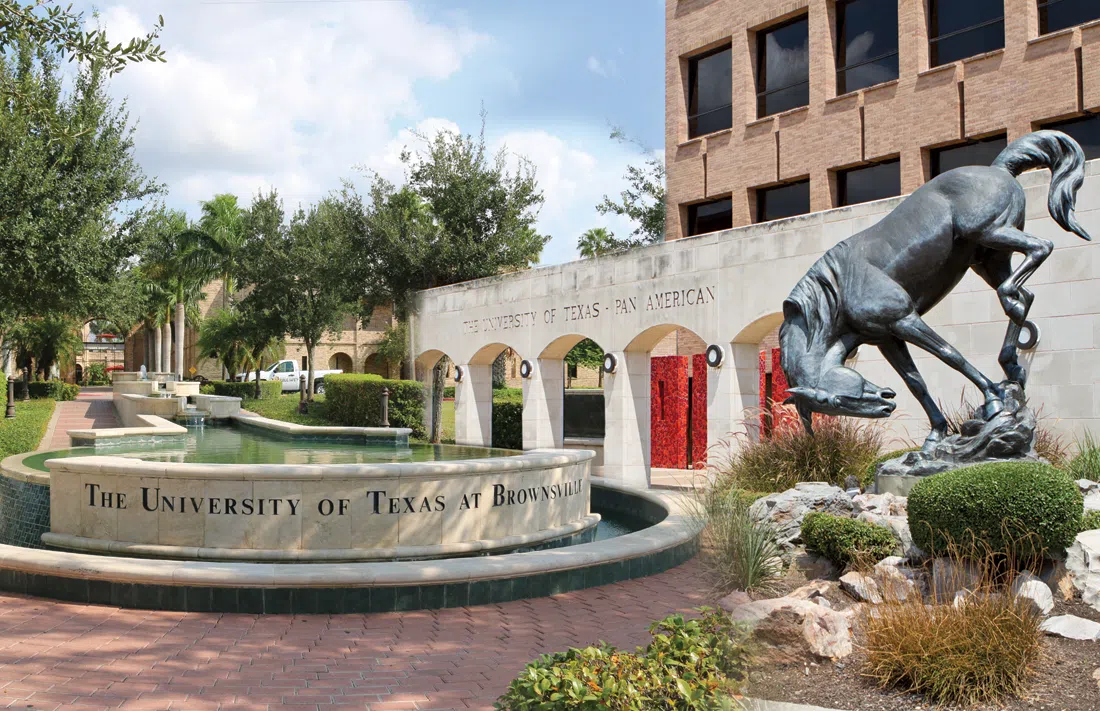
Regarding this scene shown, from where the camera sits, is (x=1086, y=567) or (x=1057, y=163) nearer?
(x=1086, y=567)

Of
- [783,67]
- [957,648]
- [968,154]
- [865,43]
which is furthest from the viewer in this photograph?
[783,67]

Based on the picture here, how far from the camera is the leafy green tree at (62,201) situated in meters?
20.4

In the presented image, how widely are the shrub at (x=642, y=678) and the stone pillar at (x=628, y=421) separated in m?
12.3

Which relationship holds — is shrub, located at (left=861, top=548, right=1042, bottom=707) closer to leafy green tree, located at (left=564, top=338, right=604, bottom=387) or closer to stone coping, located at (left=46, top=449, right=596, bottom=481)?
stone coping, located at (left=46, top=449, right=596, bottom=481)

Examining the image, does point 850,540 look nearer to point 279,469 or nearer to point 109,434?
point 279,469

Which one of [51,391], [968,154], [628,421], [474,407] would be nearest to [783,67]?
[968,154]

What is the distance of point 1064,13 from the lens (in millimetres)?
16672

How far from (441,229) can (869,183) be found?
13270mm

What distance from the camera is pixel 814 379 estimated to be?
829 cm

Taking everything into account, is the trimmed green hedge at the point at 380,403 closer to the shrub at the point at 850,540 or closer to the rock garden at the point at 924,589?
the rock garden at the point at 924,589

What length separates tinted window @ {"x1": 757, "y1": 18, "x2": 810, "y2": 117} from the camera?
20.7 meters

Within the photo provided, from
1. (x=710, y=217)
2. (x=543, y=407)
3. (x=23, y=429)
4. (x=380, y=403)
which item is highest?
(x=710, y=217)

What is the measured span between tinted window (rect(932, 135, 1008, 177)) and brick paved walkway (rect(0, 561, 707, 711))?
13.6 m

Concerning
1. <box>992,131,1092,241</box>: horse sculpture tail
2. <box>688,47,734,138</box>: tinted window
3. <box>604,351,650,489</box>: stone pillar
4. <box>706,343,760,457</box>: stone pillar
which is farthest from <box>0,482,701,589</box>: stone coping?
<box>688,47,734,138</box>: tinted window
